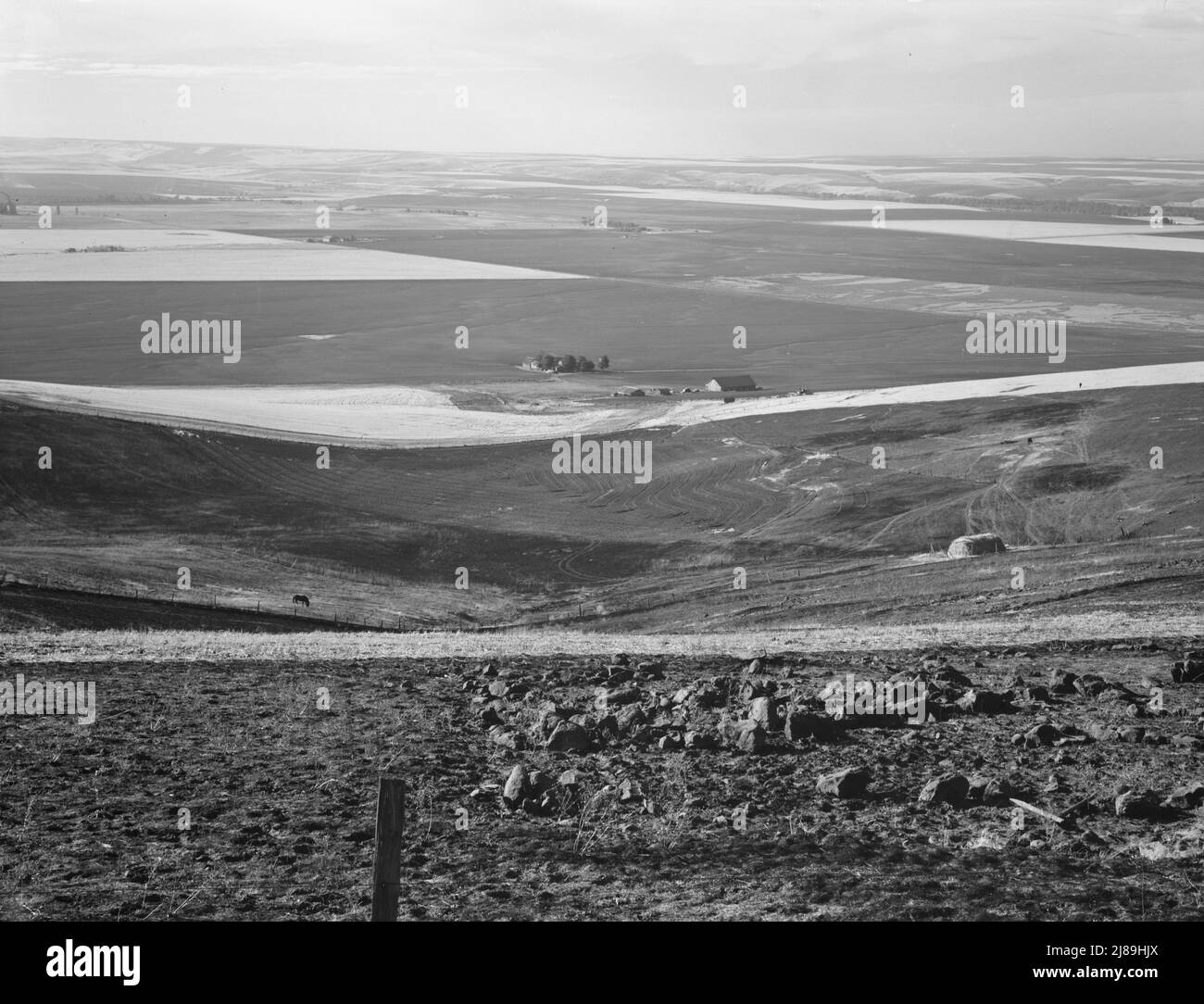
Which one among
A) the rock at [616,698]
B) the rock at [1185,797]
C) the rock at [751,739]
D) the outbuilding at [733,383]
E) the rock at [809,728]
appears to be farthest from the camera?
the outbuilding at [733,383]

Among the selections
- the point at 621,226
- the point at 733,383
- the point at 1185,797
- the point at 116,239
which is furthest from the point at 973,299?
the point at 1185,797

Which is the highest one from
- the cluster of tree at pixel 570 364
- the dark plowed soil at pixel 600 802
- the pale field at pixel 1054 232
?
the pale field at pixel 1054 232

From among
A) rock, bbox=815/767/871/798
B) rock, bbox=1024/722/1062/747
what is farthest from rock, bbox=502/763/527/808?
rock, bbox=1024/722/1062/747

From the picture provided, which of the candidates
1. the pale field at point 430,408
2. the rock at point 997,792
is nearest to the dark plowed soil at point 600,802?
the rock at point 997,792

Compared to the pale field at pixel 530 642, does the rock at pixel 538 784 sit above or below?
below

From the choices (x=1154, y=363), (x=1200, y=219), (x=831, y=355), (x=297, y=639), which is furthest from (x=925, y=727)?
(x=1200, y=219)

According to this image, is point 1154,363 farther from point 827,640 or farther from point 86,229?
point 86,229

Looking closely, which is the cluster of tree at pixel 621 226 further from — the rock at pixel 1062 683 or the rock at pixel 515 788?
the rock at pixel 515 788

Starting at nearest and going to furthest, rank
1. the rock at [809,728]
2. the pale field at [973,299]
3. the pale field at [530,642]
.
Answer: the rock at [809,728], the pale field at [530,642], the pale field at [973,299]
